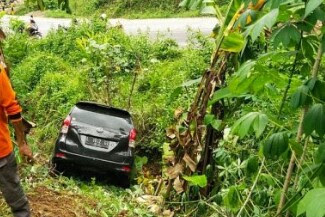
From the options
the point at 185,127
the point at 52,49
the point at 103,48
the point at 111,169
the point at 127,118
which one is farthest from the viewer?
the point at 52,49

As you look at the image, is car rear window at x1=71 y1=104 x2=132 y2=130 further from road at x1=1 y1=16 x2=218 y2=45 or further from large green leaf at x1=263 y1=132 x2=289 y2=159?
road at x1=1 y1=16 x2=218 y2=45

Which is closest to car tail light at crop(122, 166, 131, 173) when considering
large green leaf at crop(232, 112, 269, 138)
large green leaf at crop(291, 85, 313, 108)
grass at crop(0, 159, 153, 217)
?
grass at crop(0, 159, 153, 217)

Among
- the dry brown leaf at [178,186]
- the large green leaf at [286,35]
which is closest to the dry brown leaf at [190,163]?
the dry brown leaf at [178,186]

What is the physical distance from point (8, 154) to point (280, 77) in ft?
7.91

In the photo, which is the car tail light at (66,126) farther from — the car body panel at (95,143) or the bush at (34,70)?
the bush at (34,70)

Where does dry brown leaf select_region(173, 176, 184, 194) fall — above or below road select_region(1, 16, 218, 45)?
above

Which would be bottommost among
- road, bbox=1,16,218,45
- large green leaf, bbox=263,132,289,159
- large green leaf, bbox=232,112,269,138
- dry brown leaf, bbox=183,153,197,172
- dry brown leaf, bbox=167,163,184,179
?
road, bbox=1,16,218,45

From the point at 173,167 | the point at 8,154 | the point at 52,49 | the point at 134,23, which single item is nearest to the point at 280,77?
Answer: the point at 8,154

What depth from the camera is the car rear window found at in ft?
24.6

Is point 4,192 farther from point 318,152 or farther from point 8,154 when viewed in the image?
point 318,152

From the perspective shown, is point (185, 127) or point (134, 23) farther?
point (134, 23)

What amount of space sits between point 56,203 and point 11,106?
1731mm

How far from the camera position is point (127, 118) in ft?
25.6

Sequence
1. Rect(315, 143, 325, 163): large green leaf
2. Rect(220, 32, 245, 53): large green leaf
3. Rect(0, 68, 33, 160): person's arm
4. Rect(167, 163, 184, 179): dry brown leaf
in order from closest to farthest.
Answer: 1. Rect(315, 143, 325, 163): large green leaf
2. Rect(220, 32, 245, 53): large green leaf
3. Rect(0, 68, 33, 160): person's arm
4. Rect(167, 163, 184, 179): dry brown leaf
